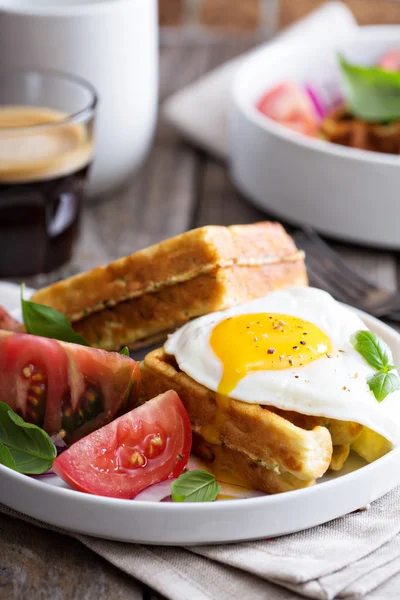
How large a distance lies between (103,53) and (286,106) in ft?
2.88

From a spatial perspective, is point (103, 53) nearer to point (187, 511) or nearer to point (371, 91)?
point (371, 91)

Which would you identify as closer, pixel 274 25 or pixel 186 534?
pixel 186 534

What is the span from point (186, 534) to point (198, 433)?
12.8 inches

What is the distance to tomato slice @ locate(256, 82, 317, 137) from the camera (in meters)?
4.04

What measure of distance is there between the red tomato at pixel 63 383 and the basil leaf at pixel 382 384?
0.54 metres

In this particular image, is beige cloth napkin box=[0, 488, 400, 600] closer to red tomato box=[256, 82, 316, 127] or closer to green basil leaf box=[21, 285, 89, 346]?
green basil leaf box=[21, 285, 89, 346]

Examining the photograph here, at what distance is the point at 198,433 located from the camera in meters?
2.11

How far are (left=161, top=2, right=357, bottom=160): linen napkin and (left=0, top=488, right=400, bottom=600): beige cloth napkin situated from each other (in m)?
2.74

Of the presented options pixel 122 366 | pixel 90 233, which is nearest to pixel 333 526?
pixel 122 366

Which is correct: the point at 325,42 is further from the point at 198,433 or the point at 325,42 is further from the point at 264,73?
the point at 198,433

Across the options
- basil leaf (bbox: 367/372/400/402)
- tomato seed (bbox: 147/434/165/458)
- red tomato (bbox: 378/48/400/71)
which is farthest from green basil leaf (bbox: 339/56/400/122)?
tomato seed (bbox: 147/434/165/458)

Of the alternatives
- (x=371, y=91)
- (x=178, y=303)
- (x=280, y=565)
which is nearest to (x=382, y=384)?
(x=280, y=565)

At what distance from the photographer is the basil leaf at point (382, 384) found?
2.02m

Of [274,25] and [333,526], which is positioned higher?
[333,526]
